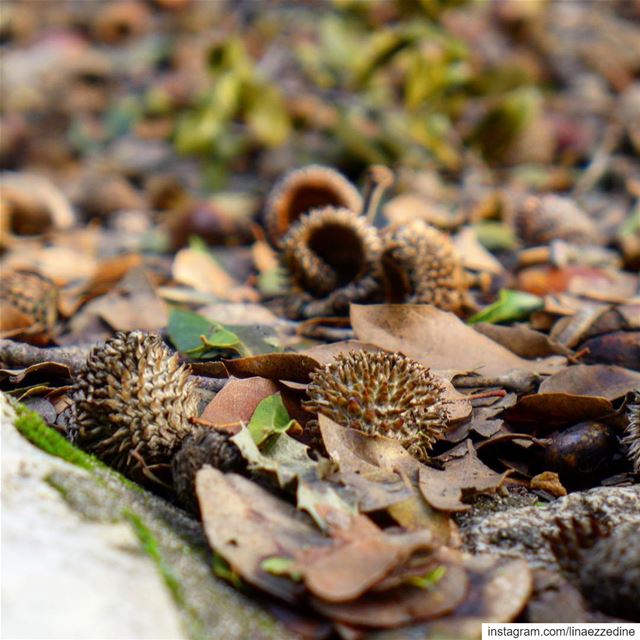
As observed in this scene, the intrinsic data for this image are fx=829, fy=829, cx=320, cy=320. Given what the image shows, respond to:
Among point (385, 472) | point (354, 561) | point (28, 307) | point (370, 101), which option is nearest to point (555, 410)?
point (385, 472)

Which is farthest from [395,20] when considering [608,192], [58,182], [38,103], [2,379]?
[2,379]

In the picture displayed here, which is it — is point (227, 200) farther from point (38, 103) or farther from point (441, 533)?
point (441, 533)

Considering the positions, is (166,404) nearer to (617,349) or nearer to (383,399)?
(383,399)

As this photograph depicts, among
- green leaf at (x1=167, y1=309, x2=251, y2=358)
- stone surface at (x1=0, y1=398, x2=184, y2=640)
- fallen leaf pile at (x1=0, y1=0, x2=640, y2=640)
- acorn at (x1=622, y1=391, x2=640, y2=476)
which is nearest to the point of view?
stone surface at (x1=0, y1=398, x2=184, y2=640)

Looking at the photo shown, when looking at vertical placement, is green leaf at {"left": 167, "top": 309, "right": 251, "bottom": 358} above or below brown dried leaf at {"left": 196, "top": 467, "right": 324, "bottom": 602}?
below

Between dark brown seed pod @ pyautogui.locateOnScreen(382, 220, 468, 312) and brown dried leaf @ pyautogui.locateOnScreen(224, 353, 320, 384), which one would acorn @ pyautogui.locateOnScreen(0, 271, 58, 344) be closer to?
brown dried leaf @ pyautogui.locateOnScreen(224, 353, 320, 384)

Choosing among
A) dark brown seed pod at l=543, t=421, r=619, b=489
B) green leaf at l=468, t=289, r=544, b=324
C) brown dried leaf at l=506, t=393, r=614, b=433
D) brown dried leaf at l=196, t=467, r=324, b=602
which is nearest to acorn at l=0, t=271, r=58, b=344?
brown dried leaf at l=196, t=467, r=324, b=602

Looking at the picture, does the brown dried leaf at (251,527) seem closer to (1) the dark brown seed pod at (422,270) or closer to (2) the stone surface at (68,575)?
(2) the stone surface at (68,575)
